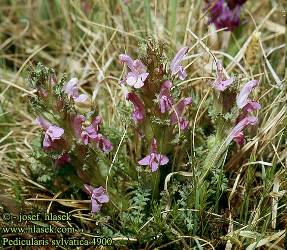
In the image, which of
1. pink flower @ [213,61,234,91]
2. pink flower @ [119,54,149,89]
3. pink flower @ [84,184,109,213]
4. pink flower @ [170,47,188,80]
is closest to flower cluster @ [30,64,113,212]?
pink flower @ [84,184,109,213]

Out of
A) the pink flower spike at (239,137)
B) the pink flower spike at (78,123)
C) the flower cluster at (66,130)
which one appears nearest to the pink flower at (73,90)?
the flower cluster at (66,130)

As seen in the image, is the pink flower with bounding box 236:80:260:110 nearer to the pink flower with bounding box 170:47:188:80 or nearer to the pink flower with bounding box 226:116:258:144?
the pink flower with bounding box 226:116:258:144

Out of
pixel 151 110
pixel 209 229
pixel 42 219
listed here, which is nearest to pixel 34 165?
pixel 42 219

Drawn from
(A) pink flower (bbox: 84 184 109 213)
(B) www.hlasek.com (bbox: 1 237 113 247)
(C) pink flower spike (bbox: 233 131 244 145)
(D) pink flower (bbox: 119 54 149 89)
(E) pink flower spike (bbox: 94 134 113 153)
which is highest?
(D) pink flower (bbox: 119 54 149 89)

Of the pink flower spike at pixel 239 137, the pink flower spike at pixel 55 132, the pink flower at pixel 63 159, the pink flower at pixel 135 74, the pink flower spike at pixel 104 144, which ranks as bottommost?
the pink flower at pixel 63 159

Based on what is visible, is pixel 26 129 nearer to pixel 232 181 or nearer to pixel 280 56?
pixel 232 181

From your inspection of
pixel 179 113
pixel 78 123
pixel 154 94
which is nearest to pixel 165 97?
pixel 154 94

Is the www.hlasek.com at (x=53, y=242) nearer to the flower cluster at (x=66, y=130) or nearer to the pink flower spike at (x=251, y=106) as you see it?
the flower cluster at (x=66, y=130)
